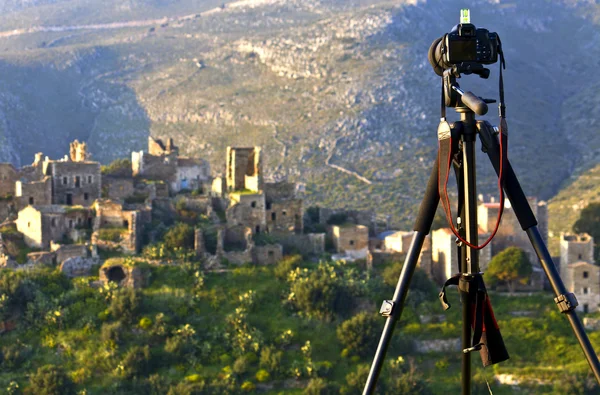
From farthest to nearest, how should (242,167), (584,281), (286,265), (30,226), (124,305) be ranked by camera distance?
(242,167) < (584,281) < (286,265) < (30,226) < (124,305)

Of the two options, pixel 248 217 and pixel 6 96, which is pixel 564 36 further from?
pixel 248 217

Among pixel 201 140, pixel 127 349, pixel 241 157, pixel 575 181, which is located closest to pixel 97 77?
pixel 201 140

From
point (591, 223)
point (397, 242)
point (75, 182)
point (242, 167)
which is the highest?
point (242, 167)

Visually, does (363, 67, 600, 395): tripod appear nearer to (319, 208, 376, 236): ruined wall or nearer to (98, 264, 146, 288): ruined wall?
(98, 264, 146, 288): ruined wall

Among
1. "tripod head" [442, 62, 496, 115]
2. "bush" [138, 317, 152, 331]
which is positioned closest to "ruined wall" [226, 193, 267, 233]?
"bush" [138, 317, 152, 331]

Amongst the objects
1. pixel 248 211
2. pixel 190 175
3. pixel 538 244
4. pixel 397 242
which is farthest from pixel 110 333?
pixel 538 244

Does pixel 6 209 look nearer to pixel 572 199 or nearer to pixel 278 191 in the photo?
pixel 278 191
